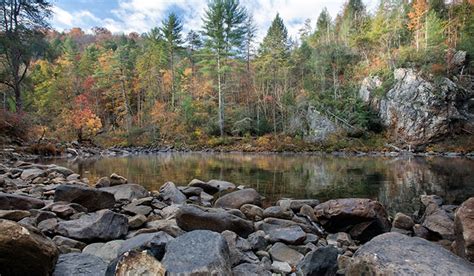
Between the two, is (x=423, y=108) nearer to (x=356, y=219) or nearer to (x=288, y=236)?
(x=356, y=219)

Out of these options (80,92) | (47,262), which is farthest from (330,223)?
(80,92)

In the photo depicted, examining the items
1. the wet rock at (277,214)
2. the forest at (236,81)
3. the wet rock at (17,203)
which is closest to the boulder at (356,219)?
the wet rock at (277,214)

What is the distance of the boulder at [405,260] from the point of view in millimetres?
2092

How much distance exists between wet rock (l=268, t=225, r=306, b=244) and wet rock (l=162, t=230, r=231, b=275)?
1.19 metres

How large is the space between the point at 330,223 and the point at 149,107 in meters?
30.8

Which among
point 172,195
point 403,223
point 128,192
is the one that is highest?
point 128,192

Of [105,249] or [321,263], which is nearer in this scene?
[321,263]

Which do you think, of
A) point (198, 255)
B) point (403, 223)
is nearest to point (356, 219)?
point (403, 223)

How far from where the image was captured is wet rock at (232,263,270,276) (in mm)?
2656

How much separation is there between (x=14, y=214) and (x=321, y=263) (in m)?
3.36

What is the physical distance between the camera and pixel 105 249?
3049 millimetres

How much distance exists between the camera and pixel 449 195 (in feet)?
21.4

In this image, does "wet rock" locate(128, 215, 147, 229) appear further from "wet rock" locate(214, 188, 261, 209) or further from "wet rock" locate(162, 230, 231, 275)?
"wet rock" locate(214, 188, 261, 209)

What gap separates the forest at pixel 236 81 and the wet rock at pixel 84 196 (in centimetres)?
1880
